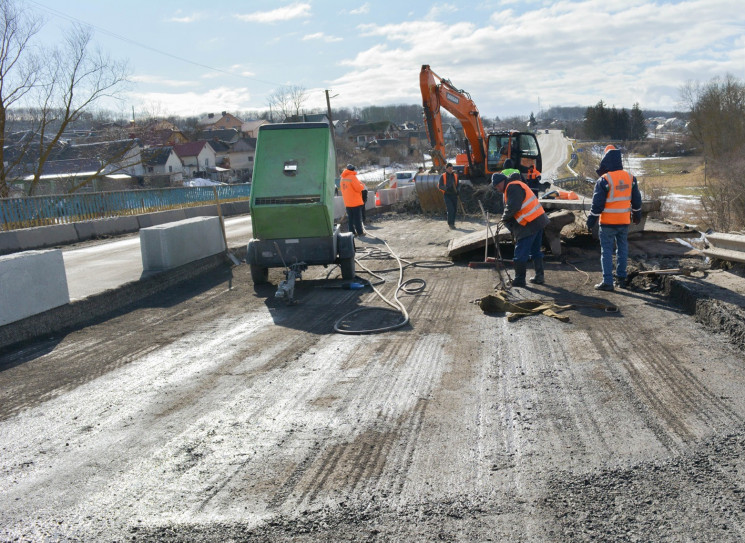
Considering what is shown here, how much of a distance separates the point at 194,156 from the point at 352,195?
69.6 meters

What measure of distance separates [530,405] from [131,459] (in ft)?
9.68

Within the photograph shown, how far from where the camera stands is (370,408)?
4766mm

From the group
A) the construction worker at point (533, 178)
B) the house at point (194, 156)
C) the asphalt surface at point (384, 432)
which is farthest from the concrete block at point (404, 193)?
the house at point (194, 156)

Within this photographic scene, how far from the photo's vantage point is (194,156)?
80.3 m

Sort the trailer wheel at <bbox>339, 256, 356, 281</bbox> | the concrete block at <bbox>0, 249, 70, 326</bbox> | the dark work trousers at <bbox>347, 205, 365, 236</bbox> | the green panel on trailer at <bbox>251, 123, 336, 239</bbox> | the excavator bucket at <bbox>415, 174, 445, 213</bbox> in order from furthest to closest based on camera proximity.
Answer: the excavator bucket at <bbox>415, 174, 445, 213</bbox> → the dark work trousers at <bbox>347, 205, 365, 236</bbox> → the trailer wheel at <bbox>339, 256, 356, 281</bbox> → the green panel on trailer at <bbox>251, 123, 336, 239</bbox> → the concrete block at <bbox>0, 249, 70, 326</bbox>

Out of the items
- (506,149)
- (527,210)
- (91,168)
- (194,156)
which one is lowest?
(527,210)

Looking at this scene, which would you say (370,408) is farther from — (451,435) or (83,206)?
(83,206)

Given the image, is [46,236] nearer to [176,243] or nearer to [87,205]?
[87,205]

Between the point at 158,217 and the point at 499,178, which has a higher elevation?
the point at 499,178

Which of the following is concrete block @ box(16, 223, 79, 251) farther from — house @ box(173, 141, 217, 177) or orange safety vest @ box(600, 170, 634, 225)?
house @ box(173, 141, 217, 177)

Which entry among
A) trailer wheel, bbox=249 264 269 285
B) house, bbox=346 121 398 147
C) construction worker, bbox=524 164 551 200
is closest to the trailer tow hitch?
trailer wheel, bbox=249 264 269 285

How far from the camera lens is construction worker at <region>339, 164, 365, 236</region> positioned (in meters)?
15.8

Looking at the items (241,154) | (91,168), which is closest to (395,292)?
(91,168)

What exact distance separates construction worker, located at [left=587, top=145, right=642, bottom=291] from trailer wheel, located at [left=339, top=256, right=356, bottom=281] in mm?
3883
